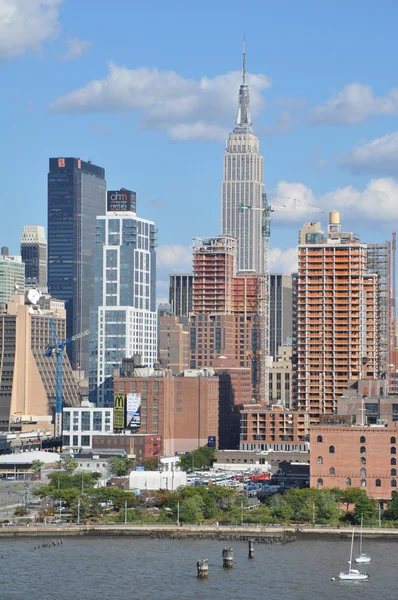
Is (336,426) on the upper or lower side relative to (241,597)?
upper

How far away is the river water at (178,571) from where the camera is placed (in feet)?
447

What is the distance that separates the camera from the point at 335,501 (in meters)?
183

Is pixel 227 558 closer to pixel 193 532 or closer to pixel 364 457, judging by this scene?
pixel 193 532

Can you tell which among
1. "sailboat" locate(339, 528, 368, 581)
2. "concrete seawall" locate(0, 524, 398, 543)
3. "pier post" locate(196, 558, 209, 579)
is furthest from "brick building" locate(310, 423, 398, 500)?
"pier post" locate(196, 558, 209, 579)

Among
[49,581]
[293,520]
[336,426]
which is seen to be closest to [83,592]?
[49,581]

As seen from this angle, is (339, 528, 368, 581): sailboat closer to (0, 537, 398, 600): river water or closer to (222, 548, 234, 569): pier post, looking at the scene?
(0, 537, 398, 600): river water

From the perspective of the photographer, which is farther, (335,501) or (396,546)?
(335,501)

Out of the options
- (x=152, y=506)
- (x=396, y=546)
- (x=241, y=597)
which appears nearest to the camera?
(x=241, y=597)

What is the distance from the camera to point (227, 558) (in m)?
152

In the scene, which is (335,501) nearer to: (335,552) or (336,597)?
(335,552)

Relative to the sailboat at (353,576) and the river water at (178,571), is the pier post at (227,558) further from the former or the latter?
the sailboat at (353,576)

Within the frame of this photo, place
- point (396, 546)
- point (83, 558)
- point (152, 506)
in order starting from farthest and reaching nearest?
point (152, 506) → point (396, 546) → point (83, 558)

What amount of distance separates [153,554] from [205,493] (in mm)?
35895

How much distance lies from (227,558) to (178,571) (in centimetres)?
701
